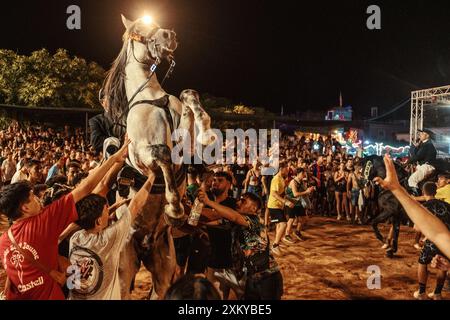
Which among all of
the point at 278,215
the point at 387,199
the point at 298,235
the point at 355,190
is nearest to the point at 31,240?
the point at 278,215

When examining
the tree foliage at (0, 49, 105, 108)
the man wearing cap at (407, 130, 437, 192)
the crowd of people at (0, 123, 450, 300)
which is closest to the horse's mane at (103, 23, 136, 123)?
the crowd of people at (0, 123, 450, 300)

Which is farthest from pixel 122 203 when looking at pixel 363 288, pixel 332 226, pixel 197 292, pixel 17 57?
pixel 17 57

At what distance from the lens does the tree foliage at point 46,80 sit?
878 inches

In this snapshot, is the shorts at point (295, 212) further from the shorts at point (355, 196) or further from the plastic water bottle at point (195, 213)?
the plastic water bottle at point (195, 213)

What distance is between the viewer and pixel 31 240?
2592mm

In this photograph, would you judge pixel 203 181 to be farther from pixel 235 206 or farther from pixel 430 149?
pixel 430 149

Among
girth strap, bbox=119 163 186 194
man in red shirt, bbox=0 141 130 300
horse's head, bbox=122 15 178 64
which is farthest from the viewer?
horse's head, bbox=122 15 178 64

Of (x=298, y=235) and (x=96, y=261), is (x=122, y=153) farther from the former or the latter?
(x=298, y=235)

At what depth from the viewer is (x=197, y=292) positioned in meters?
2.02

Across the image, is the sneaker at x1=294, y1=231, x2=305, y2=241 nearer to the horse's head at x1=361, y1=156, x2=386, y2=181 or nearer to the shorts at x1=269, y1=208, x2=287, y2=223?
the shorts at x1=269, y1=208, x2=287, y2=223

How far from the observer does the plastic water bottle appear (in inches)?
148

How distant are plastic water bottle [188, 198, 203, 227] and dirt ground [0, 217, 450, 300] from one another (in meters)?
1.95

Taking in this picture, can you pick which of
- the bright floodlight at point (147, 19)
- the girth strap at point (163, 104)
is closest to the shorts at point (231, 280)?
the girth strap at point (163, 104)

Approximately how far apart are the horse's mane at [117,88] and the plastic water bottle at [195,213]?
3.55ft
